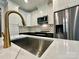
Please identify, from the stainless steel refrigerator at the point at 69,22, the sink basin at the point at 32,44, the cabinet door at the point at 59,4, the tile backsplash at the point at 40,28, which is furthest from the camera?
the tile backsplash at the point at 40,28

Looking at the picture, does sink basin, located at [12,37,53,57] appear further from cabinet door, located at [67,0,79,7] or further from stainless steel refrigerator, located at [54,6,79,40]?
cabinet door, located at [67,0,79,7]

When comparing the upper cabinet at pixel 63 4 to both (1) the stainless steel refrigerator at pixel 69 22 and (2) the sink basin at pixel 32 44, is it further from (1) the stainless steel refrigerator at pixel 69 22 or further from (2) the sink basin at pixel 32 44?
(2) the sink basin at pixel 32 44

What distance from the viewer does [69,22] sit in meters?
2.27

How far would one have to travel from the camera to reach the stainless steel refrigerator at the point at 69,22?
215 cm

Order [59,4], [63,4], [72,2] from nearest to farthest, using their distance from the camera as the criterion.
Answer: [72,2]
[63,4]
[59,4]

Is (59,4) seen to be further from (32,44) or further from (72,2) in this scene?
(32,44)

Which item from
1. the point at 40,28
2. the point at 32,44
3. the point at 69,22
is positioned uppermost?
the point at 69,22

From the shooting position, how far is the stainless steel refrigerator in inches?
84.7

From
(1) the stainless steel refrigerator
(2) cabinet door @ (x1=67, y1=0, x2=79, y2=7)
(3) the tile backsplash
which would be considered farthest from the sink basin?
(3) the tile backsplash

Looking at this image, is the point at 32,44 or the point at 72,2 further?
the point at 72,2

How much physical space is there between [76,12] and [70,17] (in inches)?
7.4

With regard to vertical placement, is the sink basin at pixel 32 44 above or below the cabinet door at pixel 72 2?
below

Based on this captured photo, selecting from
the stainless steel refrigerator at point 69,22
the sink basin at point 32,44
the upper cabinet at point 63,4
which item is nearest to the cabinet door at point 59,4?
the upper cabinet at point 63,4

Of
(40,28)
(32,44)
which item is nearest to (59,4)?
(32,44)
